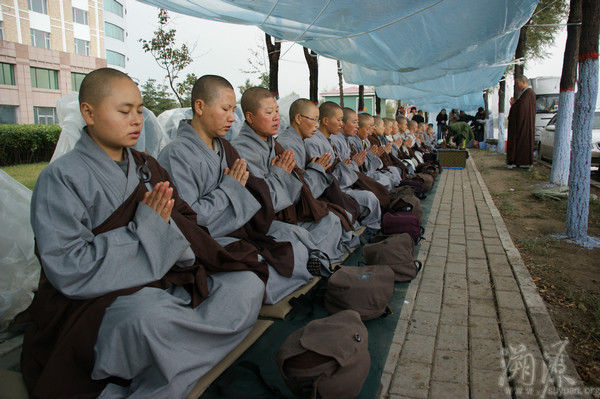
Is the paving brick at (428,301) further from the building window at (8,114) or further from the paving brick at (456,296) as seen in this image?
the building window at (8,114)

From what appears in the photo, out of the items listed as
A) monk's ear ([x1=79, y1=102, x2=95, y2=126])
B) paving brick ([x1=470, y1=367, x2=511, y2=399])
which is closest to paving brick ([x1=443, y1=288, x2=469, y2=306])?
paving brick ([x1=470, y1=367, x2=511, y2=399])

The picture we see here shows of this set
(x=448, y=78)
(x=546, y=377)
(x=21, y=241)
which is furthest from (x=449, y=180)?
(x=21, y=241)

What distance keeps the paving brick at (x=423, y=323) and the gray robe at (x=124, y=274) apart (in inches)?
45.1

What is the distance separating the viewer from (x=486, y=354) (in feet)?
A: 7.98

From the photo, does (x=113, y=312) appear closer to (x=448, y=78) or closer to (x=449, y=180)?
(x=449, y=180)

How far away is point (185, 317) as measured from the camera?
214cm

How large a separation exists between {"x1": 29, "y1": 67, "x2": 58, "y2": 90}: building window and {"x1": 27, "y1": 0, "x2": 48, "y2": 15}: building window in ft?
13.8

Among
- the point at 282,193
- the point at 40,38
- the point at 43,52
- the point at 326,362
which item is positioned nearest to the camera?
the point at 326,362

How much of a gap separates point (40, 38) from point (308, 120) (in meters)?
30.8

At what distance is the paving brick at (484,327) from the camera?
2.65 meters

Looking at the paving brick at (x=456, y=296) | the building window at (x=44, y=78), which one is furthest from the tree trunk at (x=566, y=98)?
the building window at (x=44, y=78)

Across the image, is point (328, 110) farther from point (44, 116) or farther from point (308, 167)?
point (44, 116)

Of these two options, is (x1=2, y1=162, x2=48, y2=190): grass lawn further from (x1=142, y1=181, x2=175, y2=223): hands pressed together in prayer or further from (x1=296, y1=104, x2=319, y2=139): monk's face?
(x1=142, y1=181, x2=175, y2=223): hands pressed together in prayer

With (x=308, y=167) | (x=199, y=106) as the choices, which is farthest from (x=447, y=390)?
(x=308, y=167)
